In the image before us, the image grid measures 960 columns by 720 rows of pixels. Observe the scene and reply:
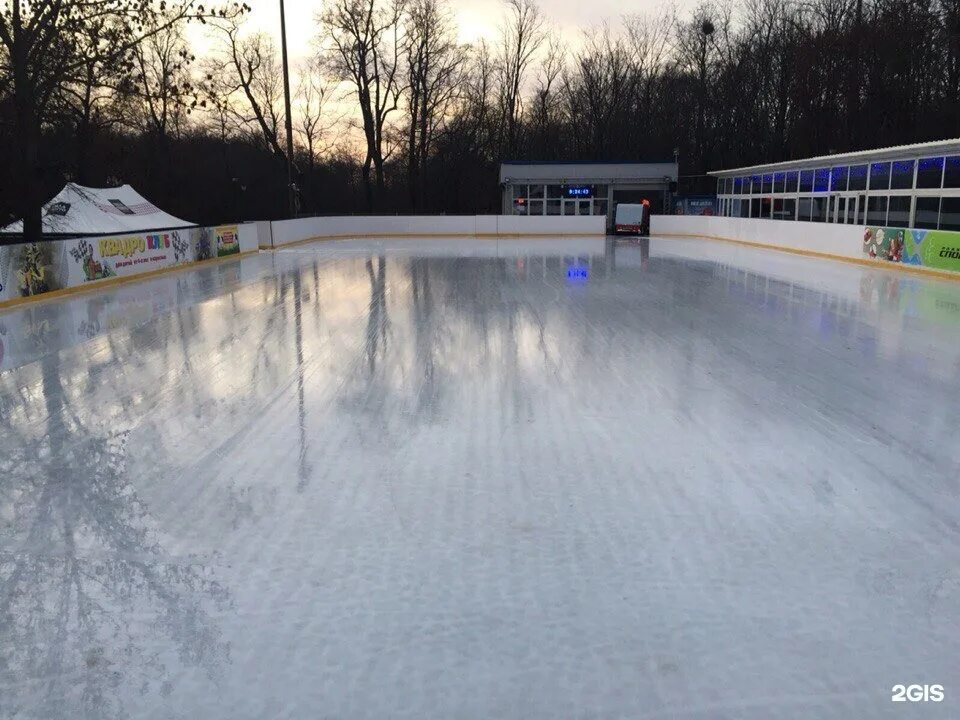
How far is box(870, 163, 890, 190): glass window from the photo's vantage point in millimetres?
24875

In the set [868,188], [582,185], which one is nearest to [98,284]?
[868,188]

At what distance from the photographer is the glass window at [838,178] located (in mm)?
28030

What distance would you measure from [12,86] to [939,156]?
76.3 feet

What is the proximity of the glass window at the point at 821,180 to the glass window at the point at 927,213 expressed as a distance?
6.84m

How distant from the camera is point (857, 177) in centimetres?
2697

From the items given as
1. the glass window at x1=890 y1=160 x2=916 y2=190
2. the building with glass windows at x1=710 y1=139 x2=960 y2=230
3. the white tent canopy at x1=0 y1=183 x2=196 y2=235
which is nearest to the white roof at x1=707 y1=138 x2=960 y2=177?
the building with glass windows at x1=710 y1=139 x2=960 y2=230

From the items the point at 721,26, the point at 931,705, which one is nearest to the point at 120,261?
the point at 931,705

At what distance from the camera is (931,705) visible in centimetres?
292

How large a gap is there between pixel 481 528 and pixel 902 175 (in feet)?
79.5

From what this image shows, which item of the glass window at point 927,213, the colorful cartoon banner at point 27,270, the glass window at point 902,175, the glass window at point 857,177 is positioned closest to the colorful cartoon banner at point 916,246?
the glass window at point 927,213

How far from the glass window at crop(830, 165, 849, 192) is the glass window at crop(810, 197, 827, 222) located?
106 cm

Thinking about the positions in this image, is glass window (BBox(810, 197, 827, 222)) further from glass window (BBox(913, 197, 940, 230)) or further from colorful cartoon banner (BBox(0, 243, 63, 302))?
colorful cartoon banner (BBox(0, 243, 63, 302))

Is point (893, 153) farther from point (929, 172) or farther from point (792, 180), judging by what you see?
point (792, 180)

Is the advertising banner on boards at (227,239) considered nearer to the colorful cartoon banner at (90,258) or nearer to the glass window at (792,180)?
the colorful cartoon banner at (90,258)
